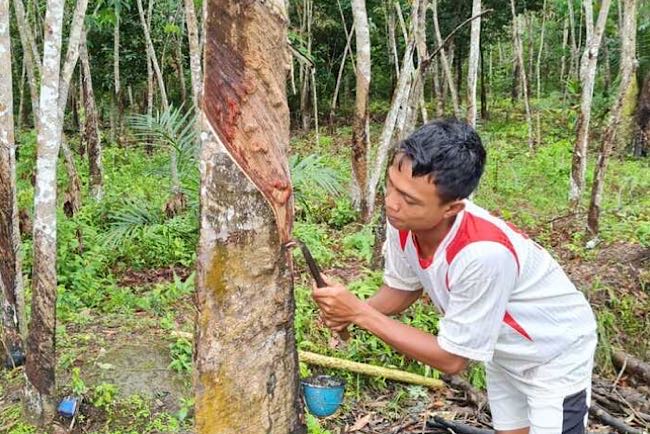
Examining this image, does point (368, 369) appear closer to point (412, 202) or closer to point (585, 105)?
point (412, 202)

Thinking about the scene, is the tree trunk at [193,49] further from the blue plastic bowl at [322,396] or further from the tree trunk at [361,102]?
the blue plastic bowl at [322,396]

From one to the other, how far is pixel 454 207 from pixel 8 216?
2579 mm

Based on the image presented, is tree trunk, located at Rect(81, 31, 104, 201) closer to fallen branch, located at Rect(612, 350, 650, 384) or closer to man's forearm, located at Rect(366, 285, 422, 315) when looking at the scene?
fallen branch, located at Rect(612, 350, 650, 384)

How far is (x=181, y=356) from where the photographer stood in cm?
388

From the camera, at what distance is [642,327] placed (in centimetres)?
504

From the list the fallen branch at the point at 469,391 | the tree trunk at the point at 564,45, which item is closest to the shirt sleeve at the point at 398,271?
the fallen branch at the point at 469,391

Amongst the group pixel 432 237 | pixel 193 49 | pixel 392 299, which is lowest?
pixel 392 299

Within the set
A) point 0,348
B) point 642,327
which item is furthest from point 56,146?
point 642,327

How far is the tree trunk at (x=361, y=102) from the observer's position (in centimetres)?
670

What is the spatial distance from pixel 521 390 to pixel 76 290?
3.90m

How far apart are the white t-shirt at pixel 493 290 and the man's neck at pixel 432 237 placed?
27mm

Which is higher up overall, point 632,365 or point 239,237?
point 239,237

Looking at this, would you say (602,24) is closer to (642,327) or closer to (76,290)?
(642,327)

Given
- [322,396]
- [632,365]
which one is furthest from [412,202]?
[632,365]
